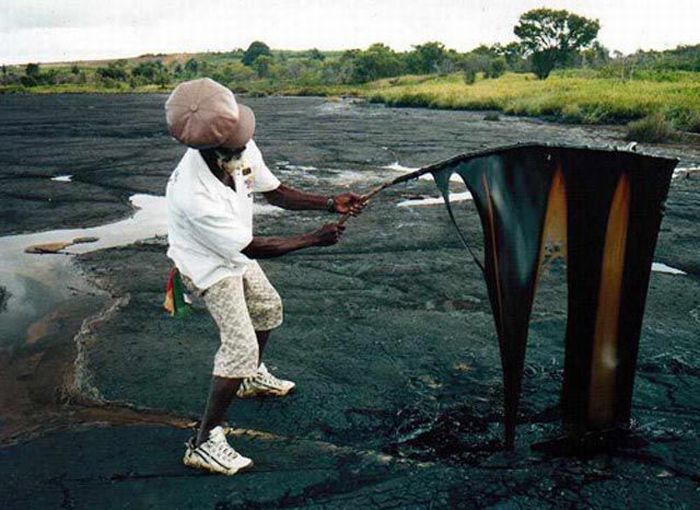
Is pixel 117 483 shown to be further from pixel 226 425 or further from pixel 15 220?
pixel 15 220

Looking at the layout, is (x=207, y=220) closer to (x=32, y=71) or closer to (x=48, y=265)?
(x=48, y=265)

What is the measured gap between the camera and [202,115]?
9.13 ft

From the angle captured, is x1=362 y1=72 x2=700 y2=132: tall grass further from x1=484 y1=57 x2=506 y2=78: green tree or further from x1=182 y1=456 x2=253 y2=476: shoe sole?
x1=484 y1=57 x2=506 y2=78: green tree

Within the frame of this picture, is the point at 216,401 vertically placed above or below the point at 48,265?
above

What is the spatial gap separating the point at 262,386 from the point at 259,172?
1.28m

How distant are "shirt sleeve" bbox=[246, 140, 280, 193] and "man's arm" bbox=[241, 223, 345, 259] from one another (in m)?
0.53

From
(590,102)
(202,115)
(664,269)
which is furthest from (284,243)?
(590,102)

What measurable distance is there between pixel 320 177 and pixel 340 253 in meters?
6.25

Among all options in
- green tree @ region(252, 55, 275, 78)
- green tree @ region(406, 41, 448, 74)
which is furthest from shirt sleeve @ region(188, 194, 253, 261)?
green tree @ region(252, 55, 275, 78)

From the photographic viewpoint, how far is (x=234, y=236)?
2943 millimetres

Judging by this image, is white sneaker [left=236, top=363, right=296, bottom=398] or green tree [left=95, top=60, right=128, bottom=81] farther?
green tree [left=95, top=60, right=128, bottom=81]

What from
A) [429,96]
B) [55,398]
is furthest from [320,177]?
[429,96]

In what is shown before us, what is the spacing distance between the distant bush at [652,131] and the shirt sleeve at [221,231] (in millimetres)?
18009

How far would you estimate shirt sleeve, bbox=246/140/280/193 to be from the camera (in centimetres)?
346
